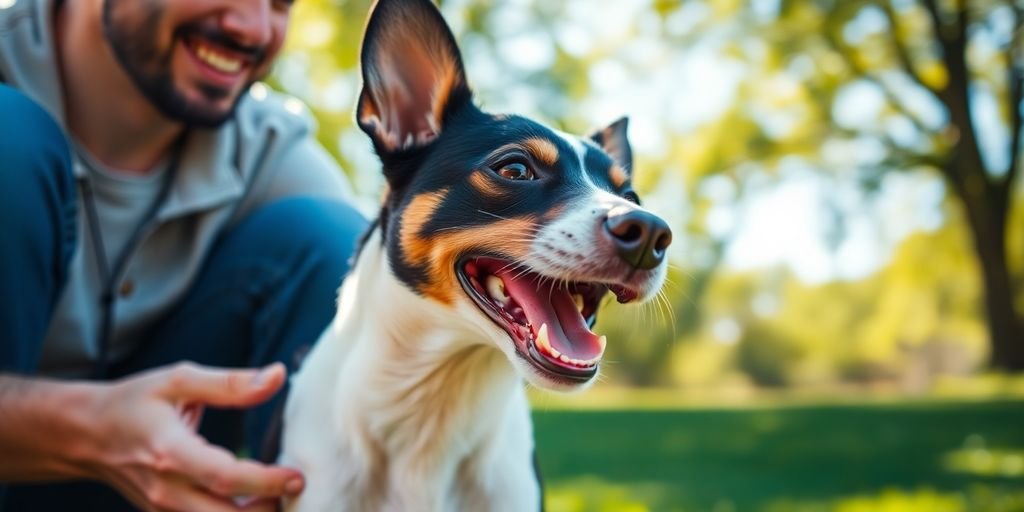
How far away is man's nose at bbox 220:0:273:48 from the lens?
2.64 m

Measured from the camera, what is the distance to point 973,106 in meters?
13.6

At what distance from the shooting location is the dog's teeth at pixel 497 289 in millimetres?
1802

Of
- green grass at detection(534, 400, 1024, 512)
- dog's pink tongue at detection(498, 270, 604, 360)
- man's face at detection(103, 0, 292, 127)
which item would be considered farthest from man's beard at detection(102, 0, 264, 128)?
green grass at detection(534, 400, 1024, 512)

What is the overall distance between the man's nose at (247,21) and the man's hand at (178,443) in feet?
3.50

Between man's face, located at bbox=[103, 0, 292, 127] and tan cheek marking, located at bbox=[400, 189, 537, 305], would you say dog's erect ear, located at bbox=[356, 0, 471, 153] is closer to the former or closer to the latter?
tan cheek marking, located at bbox=[400, 189, 537, 305]

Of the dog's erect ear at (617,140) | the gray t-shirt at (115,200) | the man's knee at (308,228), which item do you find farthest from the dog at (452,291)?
the gray t-shirt at (115,200)

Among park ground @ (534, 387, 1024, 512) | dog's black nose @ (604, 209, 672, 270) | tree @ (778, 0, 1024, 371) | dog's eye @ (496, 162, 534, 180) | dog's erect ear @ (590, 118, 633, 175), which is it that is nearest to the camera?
dog's black nose @ (604, 209, 672, 270)

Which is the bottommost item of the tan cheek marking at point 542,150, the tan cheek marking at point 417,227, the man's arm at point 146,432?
the man's arm at point 146,432

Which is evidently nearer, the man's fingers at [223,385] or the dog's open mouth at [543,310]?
the dog's open mouth at [543,310]

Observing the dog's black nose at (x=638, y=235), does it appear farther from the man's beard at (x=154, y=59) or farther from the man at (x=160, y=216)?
the man's beard at (x=154, y=59)

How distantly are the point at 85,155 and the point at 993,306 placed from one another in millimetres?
13212

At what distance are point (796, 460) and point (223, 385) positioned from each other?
588cm

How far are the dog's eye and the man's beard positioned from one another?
46.5 inches

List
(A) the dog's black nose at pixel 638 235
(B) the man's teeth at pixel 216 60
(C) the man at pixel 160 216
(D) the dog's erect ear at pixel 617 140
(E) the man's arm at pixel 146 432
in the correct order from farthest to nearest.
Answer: (B) the man's teeth at pixel 216 60, (C) the man at pixel 160 216, (D) the dog's erect ear at pixel 617 140, (E) the man's arm at pixel 146 432, (A) the dog's black nose at pixel 638 235
